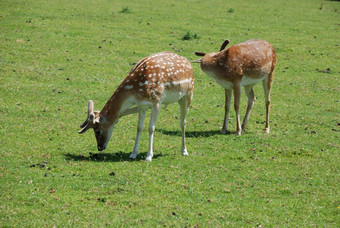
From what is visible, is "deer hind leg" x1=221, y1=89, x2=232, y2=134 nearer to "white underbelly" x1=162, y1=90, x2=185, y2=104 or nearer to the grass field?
the grass field

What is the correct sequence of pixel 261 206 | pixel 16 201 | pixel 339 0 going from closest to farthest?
pixel 16 201, pixel 261 206, pixel 339 0

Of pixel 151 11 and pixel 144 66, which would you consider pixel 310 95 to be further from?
pixel 151 11

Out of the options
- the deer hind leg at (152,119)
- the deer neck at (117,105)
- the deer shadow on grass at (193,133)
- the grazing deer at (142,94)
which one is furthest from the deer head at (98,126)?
the deer shadow on grass at (193,133)

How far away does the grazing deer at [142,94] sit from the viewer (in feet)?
31.7

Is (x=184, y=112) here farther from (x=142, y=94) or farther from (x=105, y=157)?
(x=105, y=157)

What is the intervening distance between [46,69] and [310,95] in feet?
29.0

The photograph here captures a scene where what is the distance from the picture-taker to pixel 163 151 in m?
10.8

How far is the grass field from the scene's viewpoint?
8055 millimetres

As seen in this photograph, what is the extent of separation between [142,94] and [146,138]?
2.28 m

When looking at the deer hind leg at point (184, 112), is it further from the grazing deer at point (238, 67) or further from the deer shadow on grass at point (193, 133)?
the grazing deer at point (238, 67)

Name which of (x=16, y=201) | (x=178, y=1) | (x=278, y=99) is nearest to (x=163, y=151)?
(x=16, y=201)

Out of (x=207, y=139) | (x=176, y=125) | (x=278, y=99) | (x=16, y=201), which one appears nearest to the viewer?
(x=16, y=201)

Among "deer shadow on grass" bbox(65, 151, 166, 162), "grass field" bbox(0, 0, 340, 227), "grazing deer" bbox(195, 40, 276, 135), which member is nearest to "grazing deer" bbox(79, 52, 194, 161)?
"deer shadow on grass" bbox(65, 151, 166, 162)

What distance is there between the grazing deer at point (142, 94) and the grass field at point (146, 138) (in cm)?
68
